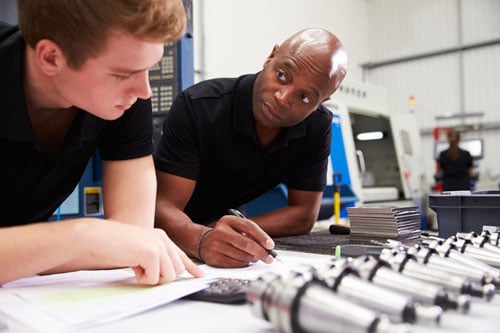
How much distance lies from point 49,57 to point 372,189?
362 cm

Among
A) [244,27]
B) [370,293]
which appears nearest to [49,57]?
[370,293]

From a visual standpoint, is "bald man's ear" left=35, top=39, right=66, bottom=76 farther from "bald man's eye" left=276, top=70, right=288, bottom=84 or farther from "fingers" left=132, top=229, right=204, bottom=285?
"bald man's eye" left=276, top=70, right=288, bottom=84

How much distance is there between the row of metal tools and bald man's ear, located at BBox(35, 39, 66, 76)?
0.53 metres

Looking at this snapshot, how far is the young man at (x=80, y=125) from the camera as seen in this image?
0.73 m

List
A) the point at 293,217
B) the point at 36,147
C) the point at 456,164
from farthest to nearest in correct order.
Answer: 1. the point at 456,164
2. the point at 293,217
3. the point at 36,147

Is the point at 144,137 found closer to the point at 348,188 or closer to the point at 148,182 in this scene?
the point at 148,182

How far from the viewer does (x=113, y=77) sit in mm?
813

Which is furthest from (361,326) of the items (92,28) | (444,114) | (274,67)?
(444,114)

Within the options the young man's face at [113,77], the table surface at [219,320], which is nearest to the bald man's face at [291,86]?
the young man's face at [113,77]

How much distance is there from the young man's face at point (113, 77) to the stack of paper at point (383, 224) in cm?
76

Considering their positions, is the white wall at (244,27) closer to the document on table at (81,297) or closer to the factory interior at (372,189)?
the factory interior at (372,189)

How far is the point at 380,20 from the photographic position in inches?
310

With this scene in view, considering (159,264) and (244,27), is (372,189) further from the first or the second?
(159,264)

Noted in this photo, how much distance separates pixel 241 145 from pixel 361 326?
1.10m
